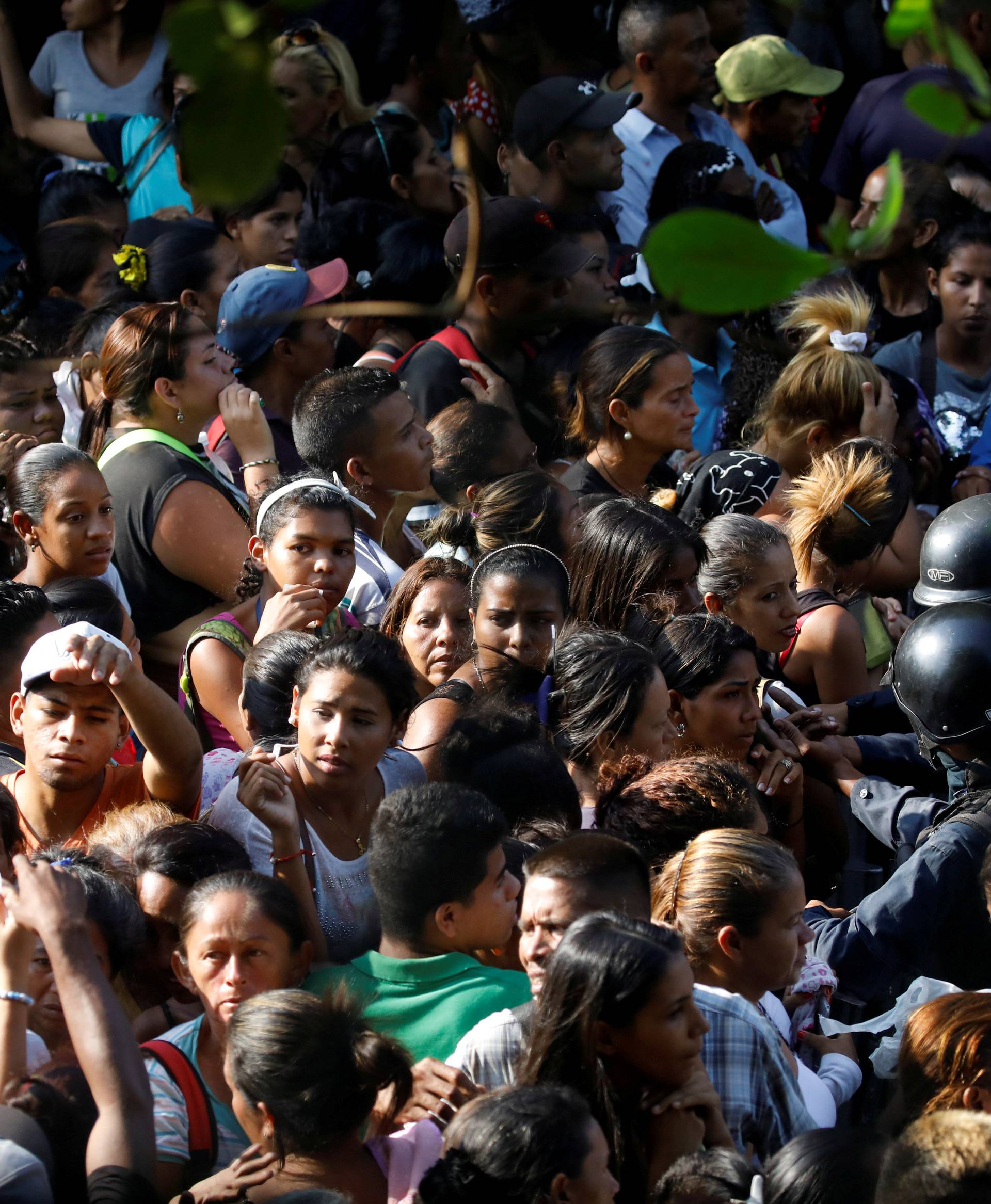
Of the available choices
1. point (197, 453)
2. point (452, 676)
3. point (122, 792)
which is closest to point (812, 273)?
point (122, 792)

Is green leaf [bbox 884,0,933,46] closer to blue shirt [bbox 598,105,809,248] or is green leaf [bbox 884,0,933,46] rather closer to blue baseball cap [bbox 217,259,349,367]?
blue baseball cap [bbox 217,259,349,367]

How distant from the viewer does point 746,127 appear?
696 cm

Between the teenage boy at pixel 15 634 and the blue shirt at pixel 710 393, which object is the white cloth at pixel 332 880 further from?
the blue shirt at pixel 710 393

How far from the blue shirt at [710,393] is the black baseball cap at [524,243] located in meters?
0.63

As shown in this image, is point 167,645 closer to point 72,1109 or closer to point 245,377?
point 245,377

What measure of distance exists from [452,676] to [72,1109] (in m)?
1.70

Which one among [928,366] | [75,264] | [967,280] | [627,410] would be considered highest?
[75,264]

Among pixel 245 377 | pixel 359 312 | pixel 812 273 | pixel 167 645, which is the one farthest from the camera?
pixel 245 377

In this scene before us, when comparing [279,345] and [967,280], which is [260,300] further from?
[967,280]

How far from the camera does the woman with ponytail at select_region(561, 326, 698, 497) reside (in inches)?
180

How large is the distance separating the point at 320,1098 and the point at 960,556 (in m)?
2.37

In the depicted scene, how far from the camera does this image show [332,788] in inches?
120

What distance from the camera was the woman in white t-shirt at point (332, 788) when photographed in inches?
113

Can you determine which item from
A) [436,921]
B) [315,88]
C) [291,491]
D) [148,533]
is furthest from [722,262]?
[315,88]
